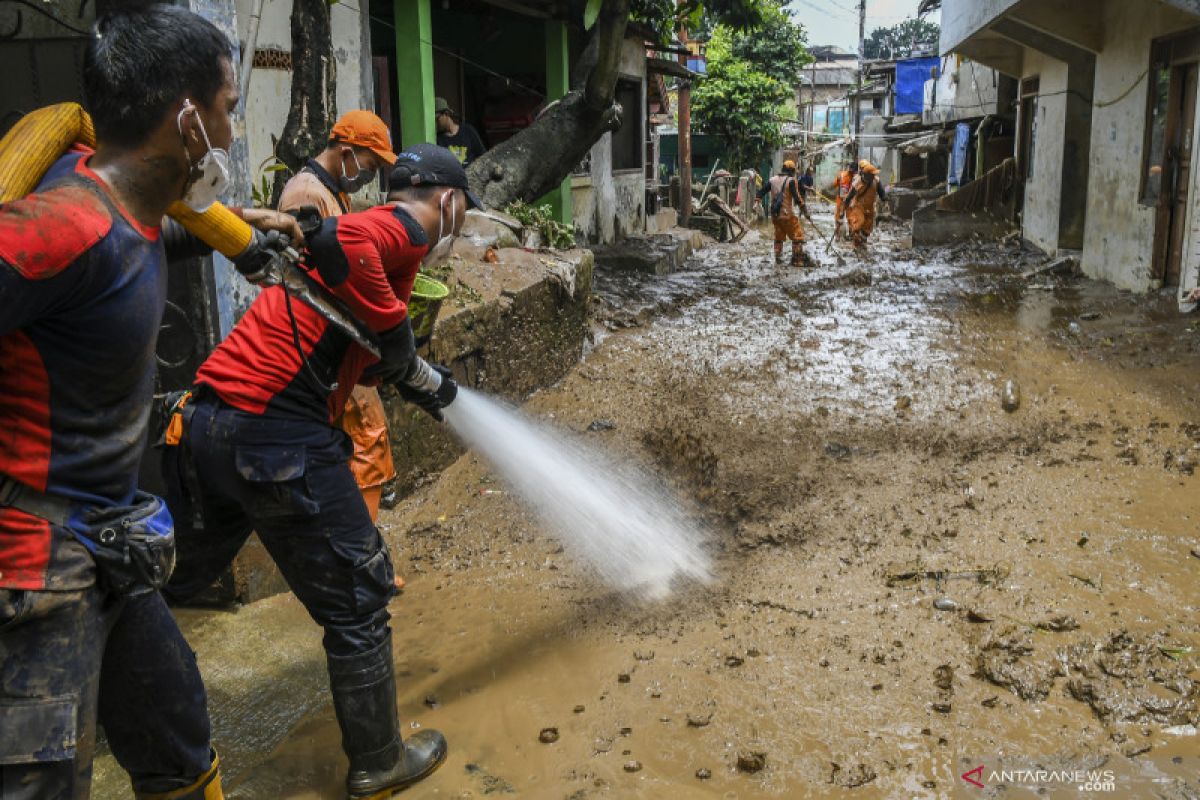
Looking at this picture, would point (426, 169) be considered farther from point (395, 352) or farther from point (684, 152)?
point (684, 152)

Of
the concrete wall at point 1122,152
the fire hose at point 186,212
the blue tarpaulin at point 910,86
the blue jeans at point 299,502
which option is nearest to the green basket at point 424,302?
the fire hose at point 186,212

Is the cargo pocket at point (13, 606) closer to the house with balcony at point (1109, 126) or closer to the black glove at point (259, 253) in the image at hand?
the black glove at point (259, 253)

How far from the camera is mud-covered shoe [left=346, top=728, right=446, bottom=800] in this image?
2.65 m

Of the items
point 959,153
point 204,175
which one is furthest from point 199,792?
point 959,153

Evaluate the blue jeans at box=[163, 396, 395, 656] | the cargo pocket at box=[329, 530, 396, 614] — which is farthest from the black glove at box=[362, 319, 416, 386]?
the cargo pocket at box=[329, 530, 396, 614]

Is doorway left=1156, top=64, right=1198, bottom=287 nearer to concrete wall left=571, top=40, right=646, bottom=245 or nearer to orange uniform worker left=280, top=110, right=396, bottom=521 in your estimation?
concrete wall left=571, top=40, right=646, bottom=245

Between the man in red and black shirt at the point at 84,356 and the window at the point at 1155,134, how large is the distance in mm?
10101

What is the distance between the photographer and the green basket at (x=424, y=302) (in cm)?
364

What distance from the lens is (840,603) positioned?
376 centimetres

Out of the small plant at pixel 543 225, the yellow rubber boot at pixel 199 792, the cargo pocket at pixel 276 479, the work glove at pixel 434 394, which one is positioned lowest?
the yellow rubber boot at pixel 199 792

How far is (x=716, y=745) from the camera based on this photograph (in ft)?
9.46

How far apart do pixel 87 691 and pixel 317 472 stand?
2.98ft

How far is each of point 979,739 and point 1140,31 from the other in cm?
999

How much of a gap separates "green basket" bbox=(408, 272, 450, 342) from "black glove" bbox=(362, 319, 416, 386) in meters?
0.34
